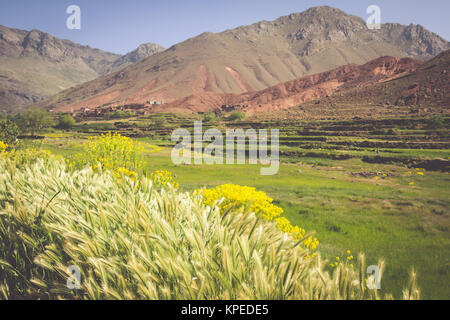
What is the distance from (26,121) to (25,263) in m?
68.5

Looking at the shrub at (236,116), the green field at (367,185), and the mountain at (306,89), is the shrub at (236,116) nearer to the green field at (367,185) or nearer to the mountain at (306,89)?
the mountain at (306,89)

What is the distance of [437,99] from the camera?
6141cm

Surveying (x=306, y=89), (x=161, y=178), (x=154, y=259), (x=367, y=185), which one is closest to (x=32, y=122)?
(x=161, y=178)

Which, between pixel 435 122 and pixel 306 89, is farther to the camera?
pixel 306 89

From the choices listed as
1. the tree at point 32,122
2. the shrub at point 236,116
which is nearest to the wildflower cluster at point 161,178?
the tree at point 32,122

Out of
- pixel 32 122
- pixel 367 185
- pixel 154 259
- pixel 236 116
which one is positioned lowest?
pixel 367 185

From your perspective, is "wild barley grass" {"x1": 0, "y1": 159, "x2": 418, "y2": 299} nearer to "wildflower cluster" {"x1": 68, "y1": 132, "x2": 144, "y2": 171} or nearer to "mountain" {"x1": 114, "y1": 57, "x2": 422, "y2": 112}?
"wildflower cluster" {"x1": 68, "y1": 132, "x2": 144, "y2": 171}

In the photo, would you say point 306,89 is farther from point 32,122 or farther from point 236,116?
point 32,122

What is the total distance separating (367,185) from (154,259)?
24.0 m

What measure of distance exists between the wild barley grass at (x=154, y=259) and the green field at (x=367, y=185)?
4.12 metres

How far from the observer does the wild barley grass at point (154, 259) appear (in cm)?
180

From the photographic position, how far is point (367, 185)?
22.4 m

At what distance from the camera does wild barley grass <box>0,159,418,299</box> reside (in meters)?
1.80

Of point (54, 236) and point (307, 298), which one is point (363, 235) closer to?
point (307, 298)
